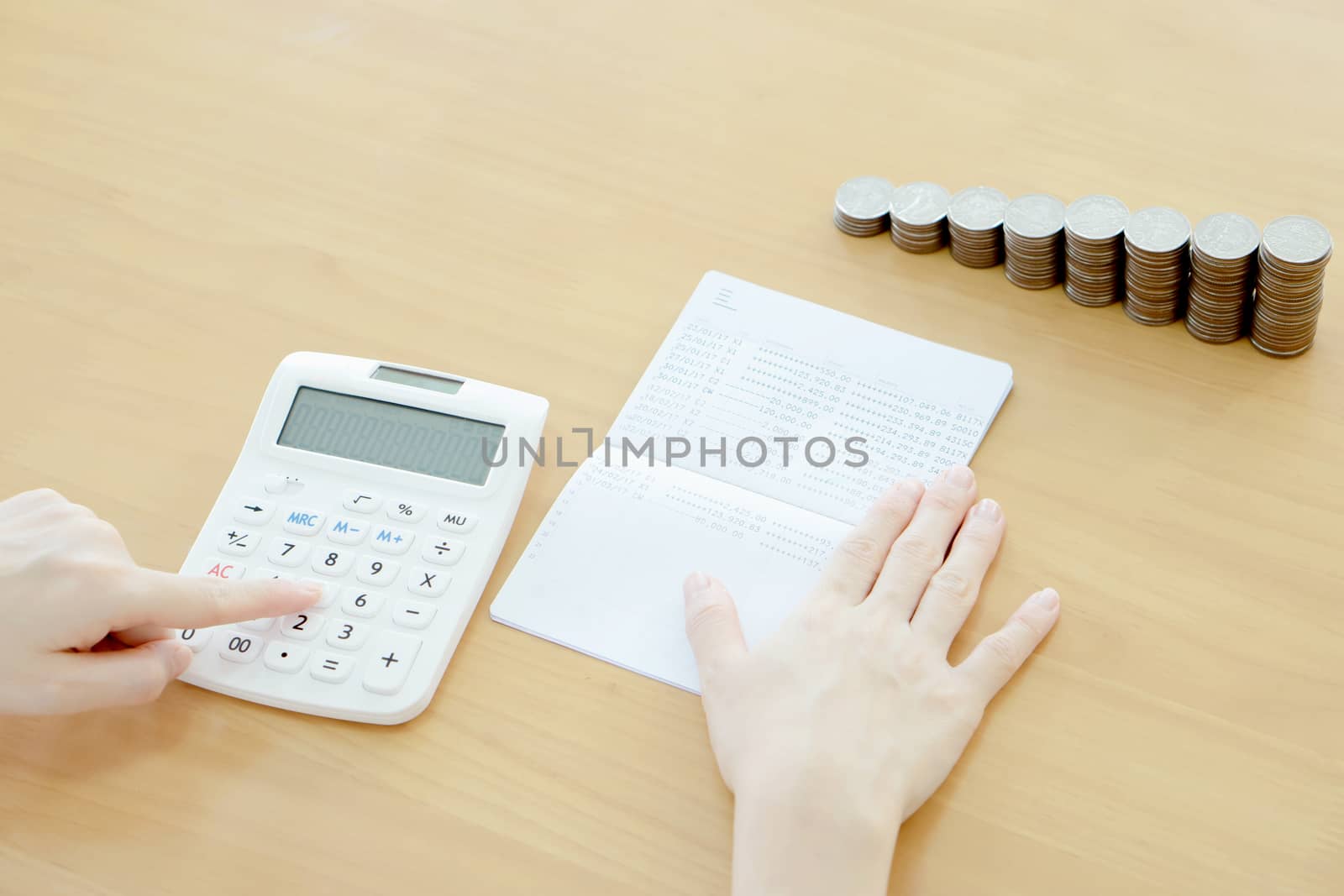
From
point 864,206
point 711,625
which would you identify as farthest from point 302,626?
point 864,206

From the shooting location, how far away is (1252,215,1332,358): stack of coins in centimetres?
71

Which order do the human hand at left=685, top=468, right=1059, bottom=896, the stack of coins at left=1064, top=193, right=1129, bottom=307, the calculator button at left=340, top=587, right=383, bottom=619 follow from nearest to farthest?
1. the human hand at left=685, top=468, right=1059, bottom=896
2. the calculator button at left=340, top=587, right=383, bottom=619
3. the stack of coins at left=1064, top=193, right=1129, bottom=307

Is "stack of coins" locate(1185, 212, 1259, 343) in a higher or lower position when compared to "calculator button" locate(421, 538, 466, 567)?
lower

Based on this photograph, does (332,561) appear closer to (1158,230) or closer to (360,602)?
(360,602)

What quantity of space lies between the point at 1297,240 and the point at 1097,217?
0.12 metres

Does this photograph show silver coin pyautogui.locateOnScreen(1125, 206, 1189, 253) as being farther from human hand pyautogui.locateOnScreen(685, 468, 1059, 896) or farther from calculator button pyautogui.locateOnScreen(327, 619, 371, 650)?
calculator button pyautogui.locateOnScreen(327, 619, 371, 650)

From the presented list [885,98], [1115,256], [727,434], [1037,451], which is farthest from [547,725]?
[885,98]

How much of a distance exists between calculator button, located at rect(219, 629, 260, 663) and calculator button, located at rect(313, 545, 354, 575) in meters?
0.05

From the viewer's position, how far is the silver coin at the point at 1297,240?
71 cm

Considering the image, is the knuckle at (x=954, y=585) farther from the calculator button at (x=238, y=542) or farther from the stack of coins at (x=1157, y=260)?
the calculator button at (x=238, y=542)

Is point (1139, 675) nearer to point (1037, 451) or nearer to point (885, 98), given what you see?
point (1037, 451)

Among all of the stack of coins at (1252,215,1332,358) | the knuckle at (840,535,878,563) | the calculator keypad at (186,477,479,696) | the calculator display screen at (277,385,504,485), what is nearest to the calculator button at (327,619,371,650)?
the calculator keypad at (186,477,479,696)

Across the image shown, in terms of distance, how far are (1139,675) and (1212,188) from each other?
1.33 feet

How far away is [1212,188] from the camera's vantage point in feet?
2.81
